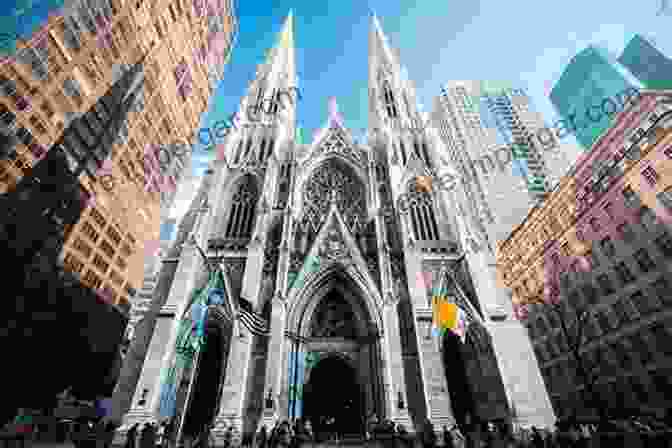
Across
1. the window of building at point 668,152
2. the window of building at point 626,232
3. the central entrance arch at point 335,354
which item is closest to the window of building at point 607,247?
the window of building at point 626,232

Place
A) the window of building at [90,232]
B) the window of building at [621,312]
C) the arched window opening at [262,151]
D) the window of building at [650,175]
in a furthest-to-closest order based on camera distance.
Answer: the window of building at [90,232]
the arched window opening at [262,151]
the window of building at [621,312]
the window of building at [650,175]

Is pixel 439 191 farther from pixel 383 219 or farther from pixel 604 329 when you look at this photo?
pixel 604 329

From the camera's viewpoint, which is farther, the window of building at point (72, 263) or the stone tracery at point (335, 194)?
the window of building at point (72, 263)

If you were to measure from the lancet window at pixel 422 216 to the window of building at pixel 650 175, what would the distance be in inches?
639

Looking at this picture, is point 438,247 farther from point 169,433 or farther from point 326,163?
point 169,433

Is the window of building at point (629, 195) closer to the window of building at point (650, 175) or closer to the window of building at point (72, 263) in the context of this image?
the window of building at point (650, 175)

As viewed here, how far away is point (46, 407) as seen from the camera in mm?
23531

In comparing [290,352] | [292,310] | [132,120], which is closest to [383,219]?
[292,310]

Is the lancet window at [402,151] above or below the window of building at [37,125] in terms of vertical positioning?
above

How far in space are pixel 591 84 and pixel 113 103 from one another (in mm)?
88400

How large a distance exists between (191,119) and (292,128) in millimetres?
15097

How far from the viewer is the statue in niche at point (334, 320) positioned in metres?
17.5

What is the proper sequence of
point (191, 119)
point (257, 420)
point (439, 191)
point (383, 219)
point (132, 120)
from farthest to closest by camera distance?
point (191, 119)
point (132, 120)
point (439, 191)
point (383, 219)
point (257, 420)

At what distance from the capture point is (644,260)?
22.0 meters
